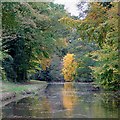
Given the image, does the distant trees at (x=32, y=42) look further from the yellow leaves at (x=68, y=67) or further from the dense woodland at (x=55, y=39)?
the yellow leaves at (x=68, y=67)

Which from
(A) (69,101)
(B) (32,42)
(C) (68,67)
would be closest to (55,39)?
(B) (32,42)

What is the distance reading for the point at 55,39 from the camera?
34781 millimetres

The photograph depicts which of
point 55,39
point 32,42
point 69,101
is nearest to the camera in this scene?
point 69,101

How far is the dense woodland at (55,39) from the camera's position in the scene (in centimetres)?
1391

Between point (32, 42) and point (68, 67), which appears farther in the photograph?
point (68, 67)

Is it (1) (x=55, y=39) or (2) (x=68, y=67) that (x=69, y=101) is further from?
(2) (x=68, y=67)

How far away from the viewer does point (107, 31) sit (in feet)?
45.4

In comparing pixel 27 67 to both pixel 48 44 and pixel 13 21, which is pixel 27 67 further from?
pixel 13 21

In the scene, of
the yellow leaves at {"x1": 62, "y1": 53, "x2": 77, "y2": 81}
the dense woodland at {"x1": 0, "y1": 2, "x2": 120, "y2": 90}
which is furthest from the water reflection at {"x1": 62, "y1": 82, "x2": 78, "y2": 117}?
the yellow leaves at {"x1": 62, "y1": 53, "x2": 77, "y2": 81}

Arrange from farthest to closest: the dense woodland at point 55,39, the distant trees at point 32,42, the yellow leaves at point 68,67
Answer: the yellow leaves at point 68,67 → the distant trees at point 32,42 → the dense woodland at point 55,39

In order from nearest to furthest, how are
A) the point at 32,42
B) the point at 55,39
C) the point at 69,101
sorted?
the point at 69,101, the point at 32,42, the point at 55,39

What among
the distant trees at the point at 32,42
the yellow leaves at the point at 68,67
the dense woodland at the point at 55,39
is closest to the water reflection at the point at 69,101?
the dense woodland at the point at 55,39

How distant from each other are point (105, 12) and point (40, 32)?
18.0 meters

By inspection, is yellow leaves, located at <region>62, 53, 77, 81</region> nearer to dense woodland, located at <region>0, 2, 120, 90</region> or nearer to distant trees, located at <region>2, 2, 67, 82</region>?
dense woodland, located at <region>0, 2, 120, 90</region>
